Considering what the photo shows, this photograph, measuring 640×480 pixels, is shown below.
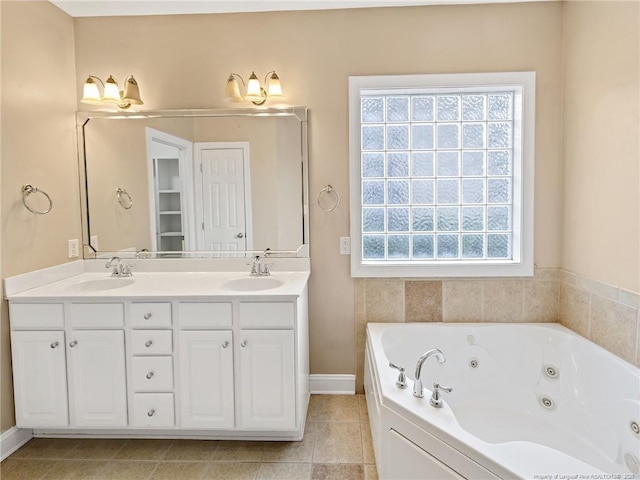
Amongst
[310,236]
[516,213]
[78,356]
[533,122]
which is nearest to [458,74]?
[533,122]

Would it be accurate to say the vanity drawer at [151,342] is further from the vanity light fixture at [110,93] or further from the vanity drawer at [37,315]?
the vanity light fixture at [110,93]

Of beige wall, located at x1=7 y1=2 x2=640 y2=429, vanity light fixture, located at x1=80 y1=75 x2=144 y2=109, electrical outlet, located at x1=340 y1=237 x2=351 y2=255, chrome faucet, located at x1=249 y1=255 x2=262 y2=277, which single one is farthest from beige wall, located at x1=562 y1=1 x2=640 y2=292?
vanity light fixture, located at x1=80 y1=75 x2=144 y2=109

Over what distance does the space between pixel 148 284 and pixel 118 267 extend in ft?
1.44

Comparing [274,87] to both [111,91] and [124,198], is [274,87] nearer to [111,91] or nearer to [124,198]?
[111,91]

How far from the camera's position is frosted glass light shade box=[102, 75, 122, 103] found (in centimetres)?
252

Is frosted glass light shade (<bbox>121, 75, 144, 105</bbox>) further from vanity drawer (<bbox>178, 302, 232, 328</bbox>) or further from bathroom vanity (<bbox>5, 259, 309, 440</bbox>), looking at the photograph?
vanity drawer (<bbox>178, 302, 232, 328</bbox>)

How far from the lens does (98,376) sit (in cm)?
211

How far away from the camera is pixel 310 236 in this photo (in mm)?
2664

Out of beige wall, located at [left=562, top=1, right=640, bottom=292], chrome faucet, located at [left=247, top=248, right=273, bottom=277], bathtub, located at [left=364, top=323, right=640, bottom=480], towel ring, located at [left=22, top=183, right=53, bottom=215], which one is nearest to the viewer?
bathtub, located at [left=364, top=323, right=640, bottom=480]

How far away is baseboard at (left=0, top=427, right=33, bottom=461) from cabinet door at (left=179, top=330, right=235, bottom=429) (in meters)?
0.98

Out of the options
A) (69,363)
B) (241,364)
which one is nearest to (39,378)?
(69,363)

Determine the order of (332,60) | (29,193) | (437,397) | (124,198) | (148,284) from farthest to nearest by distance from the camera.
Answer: (124,198), (332,60), (148,284), (29,193), (437,397)

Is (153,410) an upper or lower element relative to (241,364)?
lower

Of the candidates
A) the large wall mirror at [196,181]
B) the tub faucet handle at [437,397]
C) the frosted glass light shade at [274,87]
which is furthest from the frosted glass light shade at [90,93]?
the tub faucet handle at [437,397]
